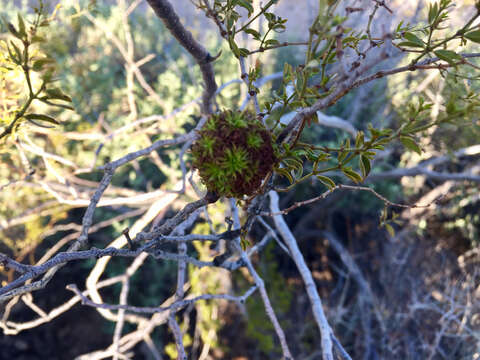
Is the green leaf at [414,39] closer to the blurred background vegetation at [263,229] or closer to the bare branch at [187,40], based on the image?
the bare branch at [187,40]

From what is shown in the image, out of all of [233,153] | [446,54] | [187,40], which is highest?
[187,40]

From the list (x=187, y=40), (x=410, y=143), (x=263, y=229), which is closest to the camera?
(x=410, y=143)

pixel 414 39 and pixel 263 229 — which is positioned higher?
pixel 263 229

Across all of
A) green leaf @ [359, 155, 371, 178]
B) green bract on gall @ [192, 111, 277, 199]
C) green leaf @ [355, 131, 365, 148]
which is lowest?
green bract on gall @ [192, 111, 277, 199]

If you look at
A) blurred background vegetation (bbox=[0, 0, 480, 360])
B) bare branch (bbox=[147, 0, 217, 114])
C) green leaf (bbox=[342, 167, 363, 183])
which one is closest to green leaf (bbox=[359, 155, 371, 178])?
green leaf (bbox=[342, 167, 363, 183])

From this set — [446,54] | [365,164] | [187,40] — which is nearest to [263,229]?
[187,40]

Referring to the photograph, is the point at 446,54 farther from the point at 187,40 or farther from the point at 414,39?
the point at 187,40

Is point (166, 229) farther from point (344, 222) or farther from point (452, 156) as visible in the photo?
point (344, 222)

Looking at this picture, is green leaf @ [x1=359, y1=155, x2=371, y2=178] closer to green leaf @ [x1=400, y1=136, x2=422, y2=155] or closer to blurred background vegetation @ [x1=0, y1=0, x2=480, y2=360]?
green leaf @ [x1=400, y1=136, x2=422, y2=155]

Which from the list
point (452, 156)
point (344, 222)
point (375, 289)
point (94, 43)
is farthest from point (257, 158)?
point (94, 43)
